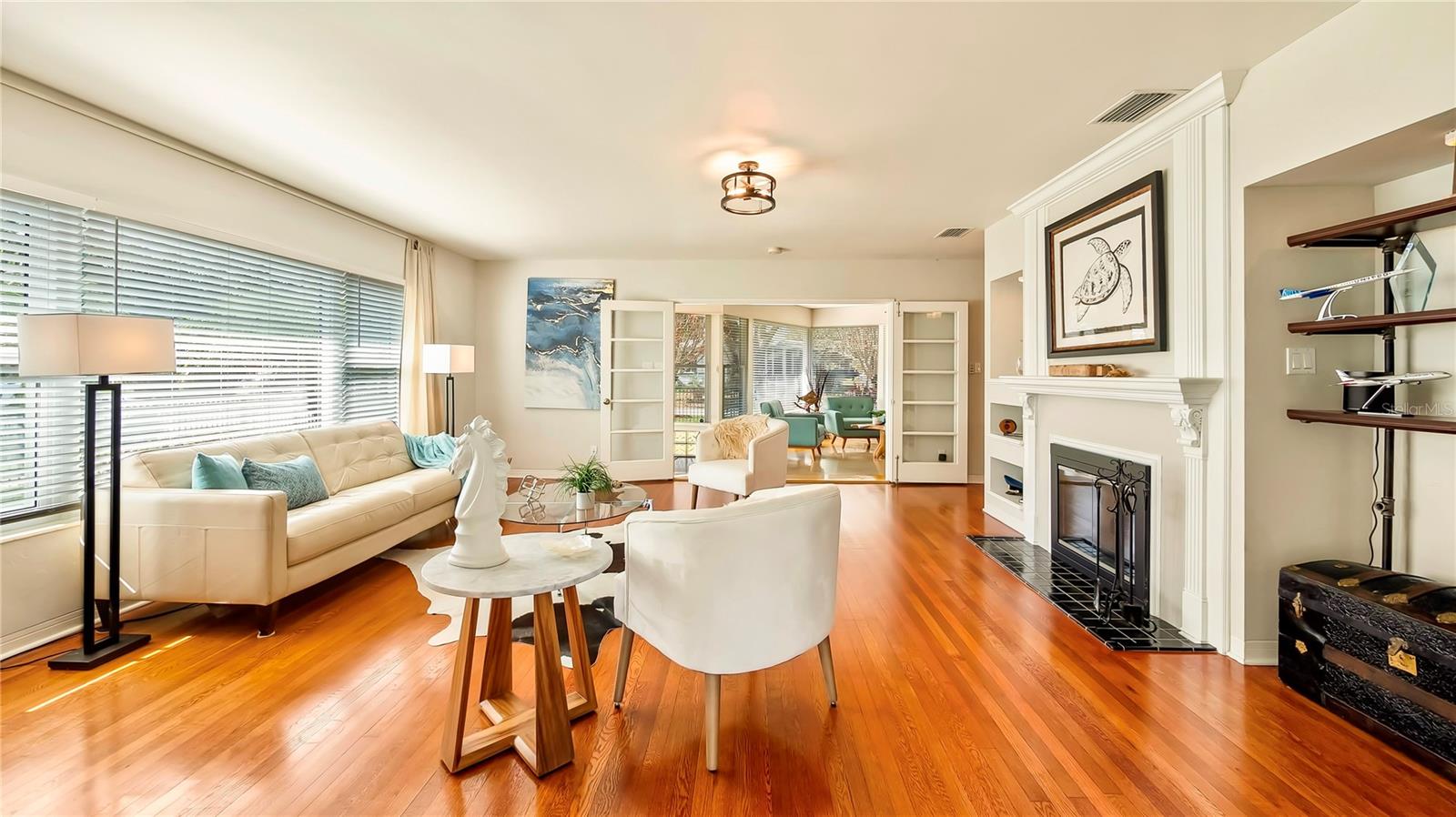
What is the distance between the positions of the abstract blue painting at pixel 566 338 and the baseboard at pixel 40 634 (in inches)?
152

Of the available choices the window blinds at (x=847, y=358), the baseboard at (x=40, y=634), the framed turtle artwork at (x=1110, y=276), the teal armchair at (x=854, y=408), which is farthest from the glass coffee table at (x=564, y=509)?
the window blinds at (x=847, y=358)

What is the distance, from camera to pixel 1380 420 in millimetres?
1906

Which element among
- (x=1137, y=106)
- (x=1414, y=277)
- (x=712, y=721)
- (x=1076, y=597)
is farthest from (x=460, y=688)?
(x=1137, y=106)

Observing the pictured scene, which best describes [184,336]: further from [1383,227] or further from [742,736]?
[1383,227]

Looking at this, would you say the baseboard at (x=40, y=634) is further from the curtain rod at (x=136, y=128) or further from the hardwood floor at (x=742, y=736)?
the curtain rod at (x=136, y=128)

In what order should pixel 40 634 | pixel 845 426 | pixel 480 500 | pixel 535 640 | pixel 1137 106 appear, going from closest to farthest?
pixel 535 640 → pixel 480 500 → pixel 40 634 → pixel 1137 106 → pixel 845 426

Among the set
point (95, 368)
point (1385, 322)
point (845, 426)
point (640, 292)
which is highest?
point (640, 292)

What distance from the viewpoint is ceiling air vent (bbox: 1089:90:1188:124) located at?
2484mm

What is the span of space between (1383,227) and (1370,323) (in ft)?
1.09

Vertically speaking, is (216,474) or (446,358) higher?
(446,358)

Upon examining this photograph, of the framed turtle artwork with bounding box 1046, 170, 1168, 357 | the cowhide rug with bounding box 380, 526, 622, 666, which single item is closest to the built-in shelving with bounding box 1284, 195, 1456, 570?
the framed turtle artwork with bounding box 1046, 170, 1168, 357

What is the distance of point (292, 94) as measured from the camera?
2537 mm

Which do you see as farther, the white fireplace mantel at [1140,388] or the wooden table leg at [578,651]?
the white fireplace mantel at [1140,388]

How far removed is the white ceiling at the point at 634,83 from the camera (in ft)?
6.56
